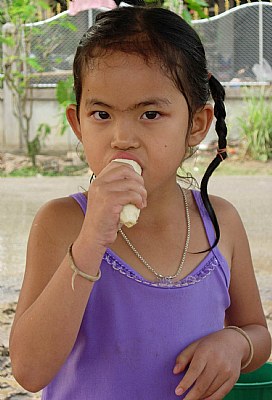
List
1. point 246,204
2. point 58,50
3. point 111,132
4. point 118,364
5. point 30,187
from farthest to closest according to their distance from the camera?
point 58,50, point 30,187, point 246,204, point 118,364, point 111,132

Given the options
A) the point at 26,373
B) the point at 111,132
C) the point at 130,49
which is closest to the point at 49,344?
the point at 26,373

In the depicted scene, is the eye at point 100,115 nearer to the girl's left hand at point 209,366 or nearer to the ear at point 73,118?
the ear at point 73,118

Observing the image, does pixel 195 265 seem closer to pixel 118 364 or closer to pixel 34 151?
pixel 118 364

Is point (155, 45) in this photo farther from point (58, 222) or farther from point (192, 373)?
point (192, 373)

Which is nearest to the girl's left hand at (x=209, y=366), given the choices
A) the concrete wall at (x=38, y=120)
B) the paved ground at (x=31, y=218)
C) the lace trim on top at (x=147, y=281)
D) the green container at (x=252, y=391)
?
the lace trim on top at (x=147, y=281)

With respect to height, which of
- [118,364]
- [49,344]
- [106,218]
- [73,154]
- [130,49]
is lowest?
[73,154]

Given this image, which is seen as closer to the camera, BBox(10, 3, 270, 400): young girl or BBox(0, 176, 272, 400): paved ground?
BBox(10, 3, 270, 400): young girl

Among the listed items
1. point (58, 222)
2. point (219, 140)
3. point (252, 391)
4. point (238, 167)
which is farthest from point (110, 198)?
point (238, 167)

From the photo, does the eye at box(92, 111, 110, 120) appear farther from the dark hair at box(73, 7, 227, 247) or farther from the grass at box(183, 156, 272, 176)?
the grass at box(183, 156, 272, 176)

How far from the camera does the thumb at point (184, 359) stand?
152cm

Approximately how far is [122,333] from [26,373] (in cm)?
20

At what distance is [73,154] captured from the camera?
8906mm

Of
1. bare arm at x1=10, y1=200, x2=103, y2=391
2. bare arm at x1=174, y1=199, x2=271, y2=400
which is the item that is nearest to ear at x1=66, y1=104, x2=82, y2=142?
bare arm at x1=10, y1=200, x2=103, y2=391

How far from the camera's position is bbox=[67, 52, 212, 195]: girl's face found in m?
1.43
